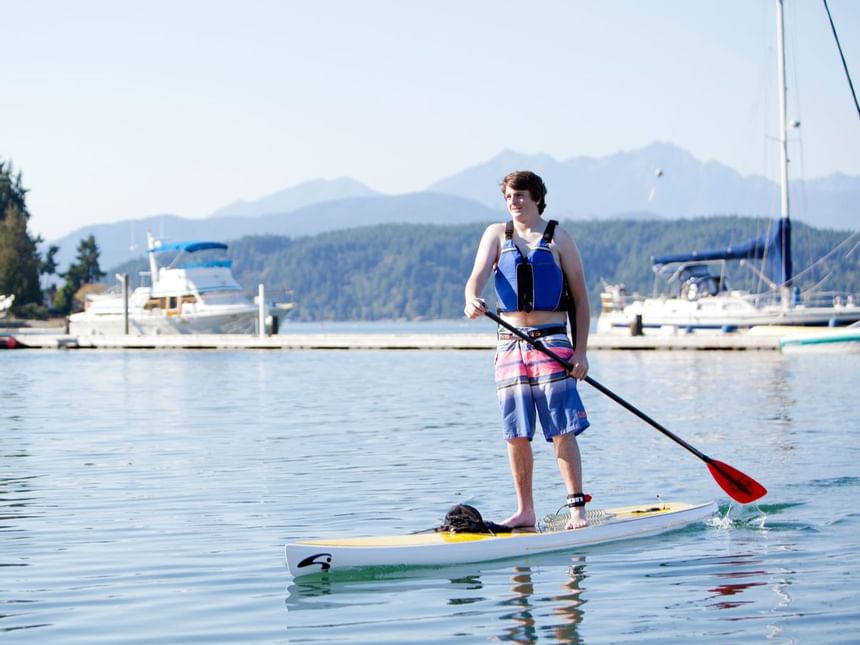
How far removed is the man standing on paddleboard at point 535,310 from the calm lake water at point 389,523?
0.97 meters

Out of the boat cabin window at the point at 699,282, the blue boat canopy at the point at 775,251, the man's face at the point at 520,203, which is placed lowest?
the man's face at the point at 520,203

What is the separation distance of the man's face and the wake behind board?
2220mm

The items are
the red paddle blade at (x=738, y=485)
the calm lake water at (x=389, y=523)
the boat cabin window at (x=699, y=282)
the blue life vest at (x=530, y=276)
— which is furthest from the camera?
the boat cabin window at (x=699, y=282)

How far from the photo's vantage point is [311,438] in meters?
19.0

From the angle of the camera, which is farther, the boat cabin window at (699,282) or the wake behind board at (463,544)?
the boat cabin window at (699,282)

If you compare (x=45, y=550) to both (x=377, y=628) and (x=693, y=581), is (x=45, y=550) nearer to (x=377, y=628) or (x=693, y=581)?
(x=377, y=628)

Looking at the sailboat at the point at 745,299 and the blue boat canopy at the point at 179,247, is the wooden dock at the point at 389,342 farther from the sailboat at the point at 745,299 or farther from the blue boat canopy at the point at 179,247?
the blue boat canopy at the point at 179,247

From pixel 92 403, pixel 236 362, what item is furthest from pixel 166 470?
pixel 236 362

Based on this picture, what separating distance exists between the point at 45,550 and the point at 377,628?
11.9 ft

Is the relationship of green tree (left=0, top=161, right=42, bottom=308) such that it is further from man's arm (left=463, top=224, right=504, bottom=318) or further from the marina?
man's arm (left=463, top=224, right=504, bottom=318)

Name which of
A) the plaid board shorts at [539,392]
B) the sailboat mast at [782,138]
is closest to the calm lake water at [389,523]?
the plaid board shorts at [539,392]

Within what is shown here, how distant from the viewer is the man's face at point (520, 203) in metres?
9.16

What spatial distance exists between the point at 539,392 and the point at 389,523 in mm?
2278

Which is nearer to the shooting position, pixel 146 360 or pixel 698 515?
pixel 698 515
